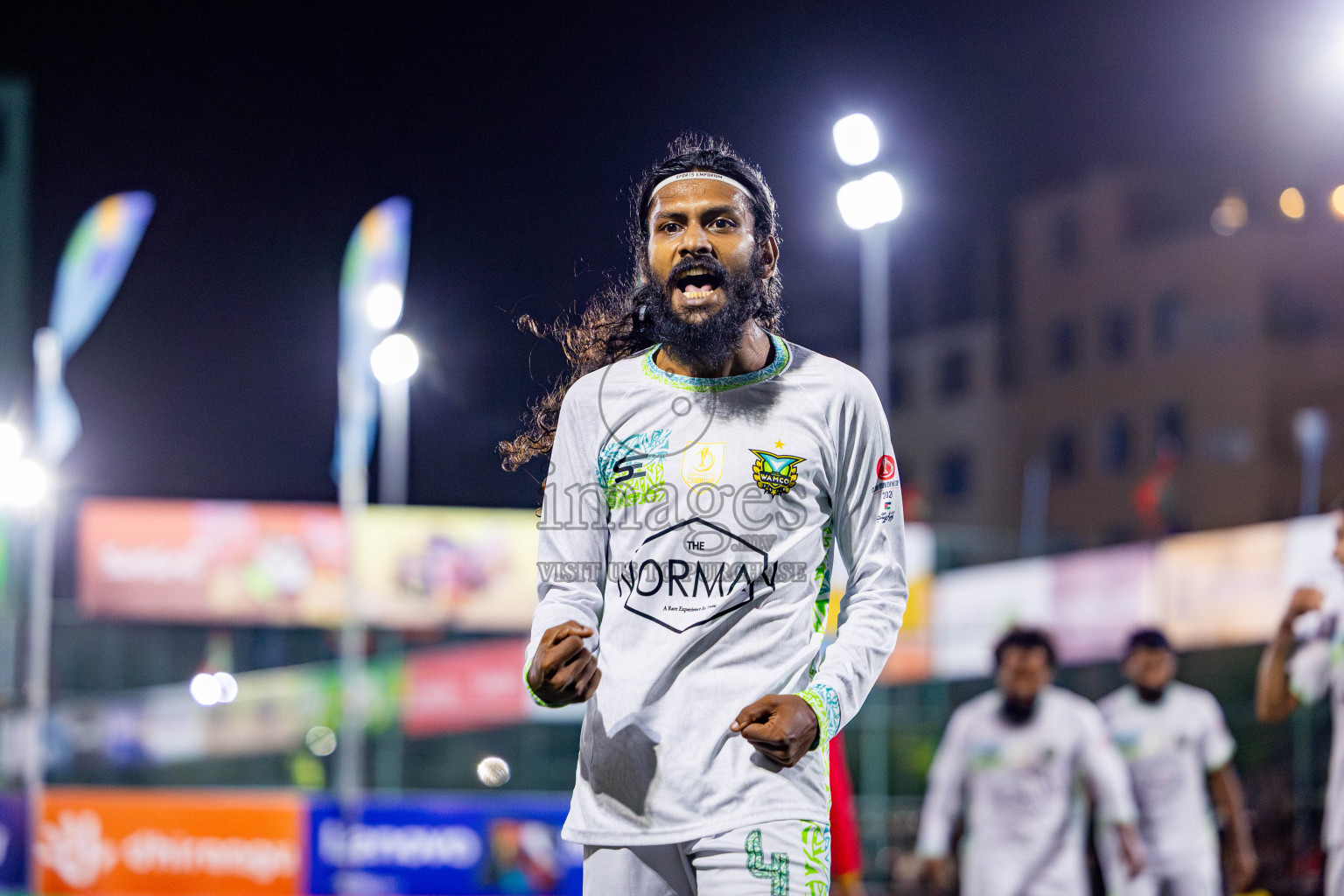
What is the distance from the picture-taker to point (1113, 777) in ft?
25.0

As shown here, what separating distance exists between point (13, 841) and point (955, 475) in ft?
92.6

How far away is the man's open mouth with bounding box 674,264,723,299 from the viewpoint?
2232 mm

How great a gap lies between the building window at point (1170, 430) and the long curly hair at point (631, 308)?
30798 mm

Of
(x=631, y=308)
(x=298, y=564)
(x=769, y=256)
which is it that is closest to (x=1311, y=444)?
(x=298, y=564)

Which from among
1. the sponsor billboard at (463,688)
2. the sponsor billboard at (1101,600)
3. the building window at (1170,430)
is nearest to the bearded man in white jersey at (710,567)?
the sponsor billboard at (1101,600)

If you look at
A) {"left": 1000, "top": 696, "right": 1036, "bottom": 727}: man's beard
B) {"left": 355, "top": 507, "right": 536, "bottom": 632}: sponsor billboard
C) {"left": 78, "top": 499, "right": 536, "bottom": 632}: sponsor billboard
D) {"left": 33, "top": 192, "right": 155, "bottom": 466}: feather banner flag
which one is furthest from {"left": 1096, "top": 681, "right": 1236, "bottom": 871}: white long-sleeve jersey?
{"left": 33, "top": 192, "right": 155, "bottom": 466}: feather banner flag

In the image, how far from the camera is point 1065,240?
1334 inches

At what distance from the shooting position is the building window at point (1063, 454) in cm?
3403

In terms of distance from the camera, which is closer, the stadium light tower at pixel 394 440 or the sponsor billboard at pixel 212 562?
the stadium light tower at pixel 394 440

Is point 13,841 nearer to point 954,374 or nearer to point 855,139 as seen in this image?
point 855,139

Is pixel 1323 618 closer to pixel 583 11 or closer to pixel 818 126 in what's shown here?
pixel 818 126

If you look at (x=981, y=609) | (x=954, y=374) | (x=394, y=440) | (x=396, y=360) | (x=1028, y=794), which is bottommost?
(x=1028, y=794)

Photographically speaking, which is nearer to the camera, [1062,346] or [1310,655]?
[1310,655]

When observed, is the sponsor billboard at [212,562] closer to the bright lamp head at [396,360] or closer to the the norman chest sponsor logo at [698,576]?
the bright lamp head at [396,360]
